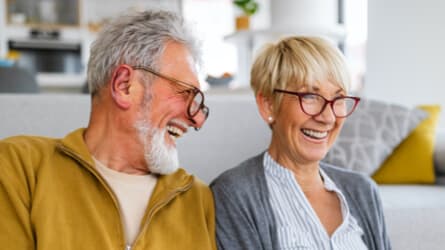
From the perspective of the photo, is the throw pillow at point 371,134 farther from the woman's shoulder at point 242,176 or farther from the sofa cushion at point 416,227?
the woman's shoulder at point 242,176

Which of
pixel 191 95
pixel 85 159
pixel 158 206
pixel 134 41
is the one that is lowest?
pixel 158 206

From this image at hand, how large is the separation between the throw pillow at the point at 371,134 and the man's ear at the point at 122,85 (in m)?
1.11

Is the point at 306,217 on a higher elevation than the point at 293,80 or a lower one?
lower

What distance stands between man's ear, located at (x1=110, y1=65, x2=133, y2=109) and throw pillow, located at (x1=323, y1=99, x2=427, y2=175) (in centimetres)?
111

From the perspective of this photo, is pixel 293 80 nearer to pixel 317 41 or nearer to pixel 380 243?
pixel 317 41

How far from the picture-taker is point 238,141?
6.36 ft

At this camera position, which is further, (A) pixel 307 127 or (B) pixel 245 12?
(B) pixel 245 12

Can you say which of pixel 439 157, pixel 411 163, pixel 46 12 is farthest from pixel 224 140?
pixel 46 12

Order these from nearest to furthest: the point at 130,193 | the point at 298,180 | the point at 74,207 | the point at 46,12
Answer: the point at 74,207 < the point at 130,193 < the point at 298,180 < the point at 46,12

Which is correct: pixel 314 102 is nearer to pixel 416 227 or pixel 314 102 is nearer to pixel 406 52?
pixel 416 227

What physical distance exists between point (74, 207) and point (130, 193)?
148 mm

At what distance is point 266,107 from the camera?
1418 millimetres

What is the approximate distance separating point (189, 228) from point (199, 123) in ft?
0.85

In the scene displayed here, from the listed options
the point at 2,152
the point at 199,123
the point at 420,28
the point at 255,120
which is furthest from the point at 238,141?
the point at 420,28
